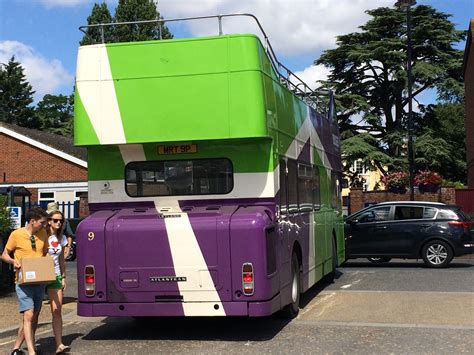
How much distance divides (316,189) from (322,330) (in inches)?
148

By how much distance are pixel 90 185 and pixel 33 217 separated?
1539 millimetres

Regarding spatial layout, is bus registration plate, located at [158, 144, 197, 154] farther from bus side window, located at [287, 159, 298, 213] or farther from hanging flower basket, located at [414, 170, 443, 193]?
hanging flower basket, located at [414, 170, 443, 193]

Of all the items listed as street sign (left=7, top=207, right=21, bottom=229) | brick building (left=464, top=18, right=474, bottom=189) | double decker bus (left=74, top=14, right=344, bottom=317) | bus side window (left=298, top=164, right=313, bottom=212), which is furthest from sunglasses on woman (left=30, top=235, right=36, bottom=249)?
brick building (left=464, top=18, right=474, bottom=189)

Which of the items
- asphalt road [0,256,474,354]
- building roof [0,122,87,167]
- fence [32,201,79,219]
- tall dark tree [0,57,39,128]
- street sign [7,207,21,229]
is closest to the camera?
asphalt road [0,256,474,354]

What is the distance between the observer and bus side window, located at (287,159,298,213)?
8565mm

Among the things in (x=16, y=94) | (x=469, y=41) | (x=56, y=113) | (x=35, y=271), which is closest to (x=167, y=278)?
(x=35, y=271)

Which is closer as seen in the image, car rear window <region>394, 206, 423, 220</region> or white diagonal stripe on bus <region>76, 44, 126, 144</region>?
white diagonal stripe on bus <region>76, 44, 126, 144</region>

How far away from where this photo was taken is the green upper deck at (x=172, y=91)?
7.20 m

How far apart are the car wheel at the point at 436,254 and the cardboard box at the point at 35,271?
10775 mm

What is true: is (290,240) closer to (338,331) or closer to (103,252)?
(338,331)

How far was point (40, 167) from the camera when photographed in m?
30.8

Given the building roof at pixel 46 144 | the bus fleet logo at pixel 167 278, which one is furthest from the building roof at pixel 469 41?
the bus fleet logo at pixel 167 278

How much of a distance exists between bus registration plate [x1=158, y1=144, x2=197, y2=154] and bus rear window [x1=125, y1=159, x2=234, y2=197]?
0.13 metres

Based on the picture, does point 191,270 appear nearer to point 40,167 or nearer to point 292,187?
point 292,187
